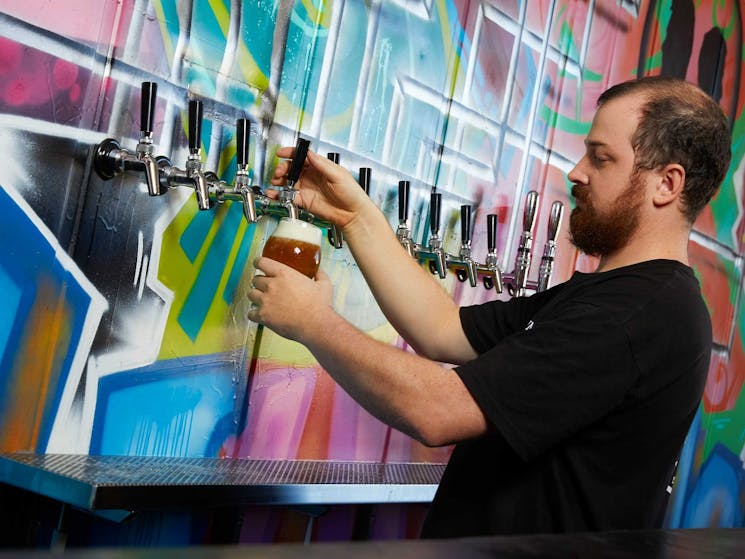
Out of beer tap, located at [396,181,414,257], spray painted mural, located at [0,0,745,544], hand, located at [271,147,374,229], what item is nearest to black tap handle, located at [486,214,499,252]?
spray painted mural, located at [0,0,745,544]

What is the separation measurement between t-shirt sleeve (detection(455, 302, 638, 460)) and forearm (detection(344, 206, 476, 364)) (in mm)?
518

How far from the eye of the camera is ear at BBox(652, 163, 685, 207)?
175 centimetres

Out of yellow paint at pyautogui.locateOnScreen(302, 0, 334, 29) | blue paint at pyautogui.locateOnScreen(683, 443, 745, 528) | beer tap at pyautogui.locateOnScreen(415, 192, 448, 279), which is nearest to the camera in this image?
yellow paint at pyautogui.locateOnScreen(302, 0, 334, 29)

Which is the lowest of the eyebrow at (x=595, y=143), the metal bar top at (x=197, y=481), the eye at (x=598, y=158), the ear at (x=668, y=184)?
the metal bar top at (x=197, y=481)

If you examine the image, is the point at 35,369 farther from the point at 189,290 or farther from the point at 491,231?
the point at 491,231

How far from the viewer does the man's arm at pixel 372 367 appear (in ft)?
4.79

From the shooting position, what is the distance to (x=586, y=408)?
1471mm

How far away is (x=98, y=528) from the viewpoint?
1940 mm

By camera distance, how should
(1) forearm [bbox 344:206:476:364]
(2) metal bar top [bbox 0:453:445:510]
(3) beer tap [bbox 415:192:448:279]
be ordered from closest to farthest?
1. (2) metal bar top [bbox 0:453:445:510]
2. (1) forearm [bbox 344:206:476:364]
3. (3) beer tap [bbox 415:192:448:279]

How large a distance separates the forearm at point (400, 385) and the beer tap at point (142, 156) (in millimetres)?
508

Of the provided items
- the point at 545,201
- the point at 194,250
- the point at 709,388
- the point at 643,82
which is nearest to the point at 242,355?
the point at 194,250

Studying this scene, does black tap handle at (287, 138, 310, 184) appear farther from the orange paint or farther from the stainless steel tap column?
the stainless steel tap column

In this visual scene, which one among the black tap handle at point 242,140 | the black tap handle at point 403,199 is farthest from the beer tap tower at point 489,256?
the black tap handle at point 242,140

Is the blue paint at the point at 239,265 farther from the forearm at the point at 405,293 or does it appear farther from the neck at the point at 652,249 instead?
the neck at the point at 652,249
